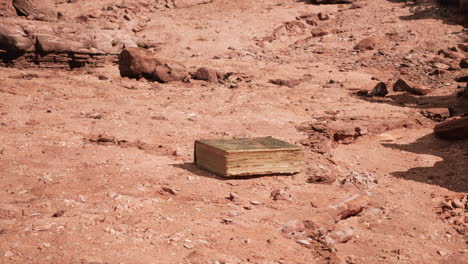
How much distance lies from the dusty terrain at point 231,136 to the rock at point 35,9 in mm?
1888

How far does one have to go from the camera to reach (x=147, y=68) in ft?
37.9

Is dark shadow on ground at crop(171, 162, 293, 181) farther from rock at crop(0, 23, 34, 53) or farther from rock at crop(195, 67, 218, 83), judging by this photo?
rock at crop(0, 23, 34, 53)

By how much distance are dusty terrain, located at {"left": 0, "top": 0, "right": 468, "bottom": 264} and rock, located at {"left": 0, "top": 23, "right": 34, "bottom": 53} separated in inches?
15.3

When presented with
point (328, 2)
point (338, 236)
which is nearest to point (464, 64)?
point (328, 2)

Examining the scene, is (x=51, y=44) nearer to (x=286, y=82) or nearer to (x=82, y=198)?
(x=286, y=82)

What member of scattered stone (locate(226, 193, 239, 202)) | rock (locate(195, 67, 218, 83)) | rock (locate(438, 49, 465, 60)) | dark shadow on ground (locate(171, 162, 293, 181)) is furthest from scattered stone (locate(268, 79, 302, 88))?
scattered stone (locate(226, 193, 239, 202))

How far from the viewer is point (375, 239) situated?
5.08 meters

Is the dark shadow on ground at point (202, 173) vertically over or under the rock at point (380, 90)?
over

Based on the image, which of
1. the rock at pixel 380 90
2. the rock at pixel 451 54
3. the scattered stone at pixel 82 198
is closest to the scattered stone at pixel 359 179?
the scattered stone at pixel 82 198

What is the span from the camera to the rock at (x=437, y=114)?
32.1 ft

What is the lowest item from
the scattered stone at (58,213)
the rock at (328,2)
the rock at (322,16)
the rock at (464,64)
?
the rock at (464,64)

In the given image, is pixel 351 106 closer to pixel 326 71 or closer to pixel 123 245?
pixel 326 71

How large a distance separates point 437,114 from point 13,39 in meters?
7.97

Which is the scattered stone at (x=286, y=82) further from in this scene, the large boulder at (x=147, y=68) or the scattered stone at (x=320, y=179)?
the scattered stone at (x=320, y=179)
